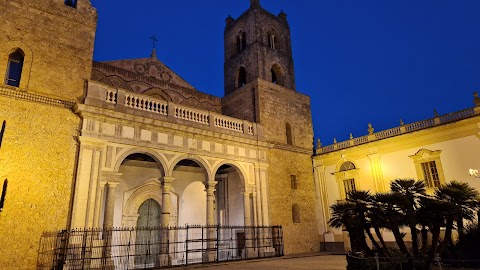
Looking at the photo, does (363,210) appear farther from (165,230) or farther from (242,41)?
(242,41)

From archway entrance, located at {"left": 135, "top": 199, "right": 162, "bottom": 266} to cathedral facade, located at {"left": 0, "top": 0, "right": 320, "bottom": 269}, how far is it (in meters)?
0.07

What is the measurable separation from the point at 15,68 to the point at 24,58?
483 millimetres

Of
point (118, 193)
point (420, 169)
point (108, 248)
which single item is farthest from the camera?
point (420, 169)

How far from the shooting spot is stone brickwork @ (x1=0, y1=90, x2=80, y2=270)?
31.5ft

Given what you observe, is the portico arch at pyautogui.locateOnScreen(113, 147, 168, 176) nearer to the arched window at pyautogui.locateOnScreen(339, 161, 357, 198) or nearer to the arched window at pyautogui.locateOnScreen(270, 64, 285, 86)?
the arched window at pyautogui.locateOnScreen(270, 64, 285, 86)

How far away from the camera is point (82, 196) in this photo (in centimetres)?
1069

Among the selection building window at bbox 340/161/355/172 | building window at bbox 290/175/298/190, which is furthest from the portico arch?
building window at bbox 340/161/355/172

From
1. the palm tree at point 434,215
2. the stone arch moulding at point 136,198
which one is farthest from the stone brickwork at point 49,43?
the palm tree at point 434,215

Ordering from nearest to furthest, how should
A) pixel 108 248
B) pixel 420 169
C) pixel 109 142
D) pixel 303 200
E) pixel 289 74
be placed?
pixel 108 248 → pixel 109 142 → pixel 420 169 → pixel 303 200 → pixel 289 74

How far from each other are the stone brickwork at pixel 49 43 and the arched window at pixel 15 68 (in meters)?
0.28

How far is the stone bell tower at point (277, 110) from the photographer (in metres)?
16.8

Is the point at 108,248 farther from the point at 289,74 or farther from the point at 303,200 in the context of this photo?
the point at 289,74

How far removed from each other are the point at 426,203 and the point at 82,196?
10494 millimetres

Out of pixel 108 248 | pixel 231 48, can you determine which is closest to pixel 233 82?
pixel 231 48
